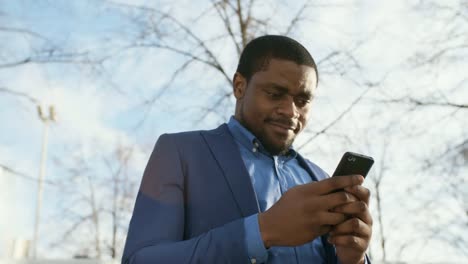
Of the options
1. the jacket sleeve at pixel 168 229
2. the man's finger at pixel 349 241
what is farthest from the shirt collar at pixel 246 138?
the man's finger at pixel 349 241

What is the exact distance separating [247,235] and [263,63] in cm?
98

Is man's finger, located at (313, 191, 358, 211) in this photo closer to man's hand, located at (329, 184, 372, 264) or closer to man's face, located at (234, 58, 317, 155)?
man's hand, located at (329, 184, 372, 264)

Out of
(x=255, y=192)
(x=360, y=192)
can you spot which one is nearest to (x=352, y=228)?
(x=360, y=192)

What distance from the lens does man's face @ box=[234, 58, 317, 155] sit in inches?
84.4

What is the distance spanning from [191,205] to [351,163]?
58 cm

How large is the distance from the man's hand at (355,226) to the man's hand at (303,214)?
5 cm

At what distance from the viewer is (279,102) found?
2.15 metres

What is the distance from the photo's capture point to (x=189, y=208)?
1791 mm

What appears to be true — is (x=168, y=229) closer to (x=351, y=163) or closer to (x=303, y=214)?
(x=303, y=214)

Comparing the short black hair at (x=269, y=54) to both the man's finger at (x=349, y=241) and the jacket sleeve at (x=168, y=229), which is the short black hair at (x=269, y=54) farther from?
the man's finger at (x=349, y=241)

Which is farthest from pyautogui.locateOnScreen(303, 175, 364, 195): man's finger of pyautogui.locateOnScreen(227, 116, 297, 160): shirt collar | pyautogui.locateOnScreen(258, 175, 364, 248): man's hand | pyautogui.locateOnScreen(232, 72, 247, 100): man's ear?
pyautogui.locateOnScreen(232, 72, 247, 100): man's ear

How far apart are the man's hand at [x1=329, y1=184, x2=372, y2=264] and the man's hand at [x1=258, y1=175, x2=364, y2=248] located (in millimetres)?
45

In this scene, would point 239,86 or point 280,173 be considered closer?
point 280,173

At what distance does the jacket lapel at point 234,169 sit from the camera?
1801mm
